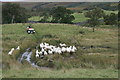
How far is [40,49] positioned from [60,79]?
670 centimetres

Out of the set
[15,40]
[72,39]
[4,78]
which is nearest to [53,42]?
[72,39]

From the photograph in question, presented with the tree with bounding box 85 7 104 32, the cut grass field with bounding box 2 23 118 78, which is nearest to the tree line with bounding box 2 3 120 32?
the tree with bounding box 85 7 104 32

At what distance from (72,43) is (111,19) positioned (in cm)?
650

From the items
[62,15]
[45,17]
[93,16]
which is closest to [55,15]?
[62,15]

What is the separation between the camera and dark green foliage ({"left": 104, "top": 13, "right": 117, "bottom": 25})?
19.5 metres

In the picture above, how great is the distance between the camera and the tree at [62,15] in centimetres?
1773

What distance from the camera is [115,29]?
19469 millimetres

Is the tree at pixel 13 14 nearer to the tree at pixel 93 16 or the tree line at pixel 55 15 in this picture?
the tree line at pixel 55 15

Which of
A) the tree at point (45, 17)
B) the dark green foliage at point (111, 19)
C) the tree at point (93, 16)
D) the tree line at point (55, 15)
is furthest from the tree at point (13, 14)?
the dark green foliage at point (111, 19)

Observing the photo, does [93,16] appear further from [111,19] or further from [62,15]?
[62,15]

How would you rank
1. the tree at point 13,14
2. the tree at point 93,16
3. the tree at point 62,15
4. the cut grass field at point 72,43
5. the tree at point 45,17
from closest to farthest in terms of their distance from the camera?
the cut grass field at point 72,43 < the tree at point 62,15 < the tree at point 93,16 < the tree at point 45,17 < the tree at point 13,14

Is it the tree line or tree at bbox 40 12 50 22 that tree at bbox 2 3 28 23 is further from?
tree at bbox 40 12 50 22

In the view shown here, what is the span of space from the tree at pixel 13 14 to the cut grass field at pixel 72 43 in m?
1.09

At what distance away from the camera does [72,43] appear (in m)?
15.7
